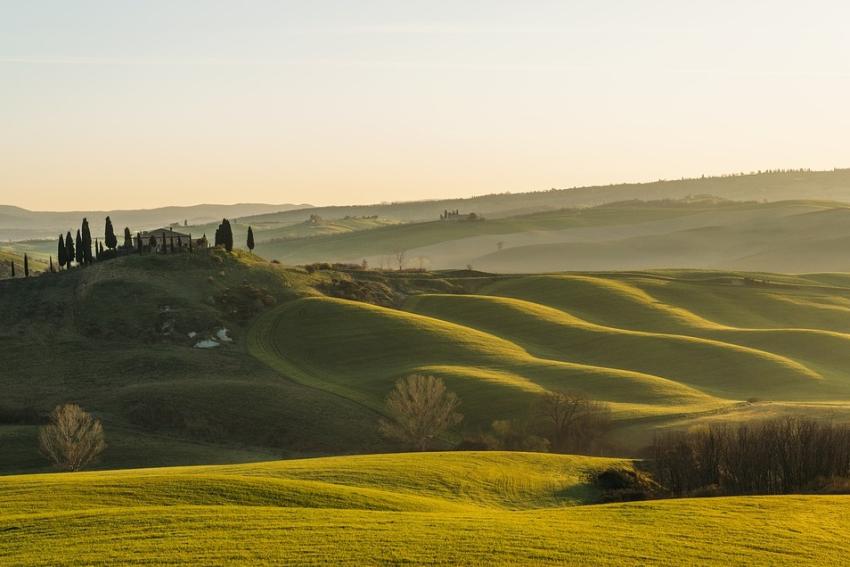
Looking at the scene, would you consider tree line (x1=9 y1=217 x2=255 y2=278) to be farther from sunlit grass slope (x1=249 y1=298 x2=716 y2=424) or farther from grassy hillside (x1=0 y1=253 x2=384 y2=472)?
sunlit grass slope (x1=249 y1=298 x2=716 y2=424)

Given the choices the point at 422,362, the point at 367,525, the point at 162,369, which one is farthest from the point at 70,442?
the point at 367,525

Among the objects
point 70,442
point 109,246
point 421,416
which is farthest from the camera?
point 109,246

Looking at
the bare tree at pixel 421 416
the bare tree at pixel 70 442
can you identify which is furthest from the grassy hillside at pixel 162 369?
the bare tree at pixel 421 416

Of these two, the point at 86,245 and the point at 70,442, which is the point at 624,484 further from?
the point at 86,245

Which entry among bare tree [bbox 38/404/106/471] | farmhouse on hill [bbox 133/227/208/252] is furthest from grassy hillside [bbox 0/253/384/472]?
farmhouse on hill [bbox 133/227/208/252]

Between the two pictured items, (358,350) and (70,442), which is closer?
(70,442)

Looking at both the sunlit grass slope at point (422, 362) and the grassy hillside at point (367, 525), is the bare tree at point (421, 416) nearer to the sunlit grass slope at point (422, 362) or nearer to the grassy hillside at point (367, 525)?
the sunlit grass slope at point (422, 362)

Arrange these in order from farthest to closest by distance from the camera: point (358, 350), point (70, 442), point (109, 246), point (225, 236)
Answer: point (225, 236)
point (109, 246)
point (358, 350)
point (70, 442)
